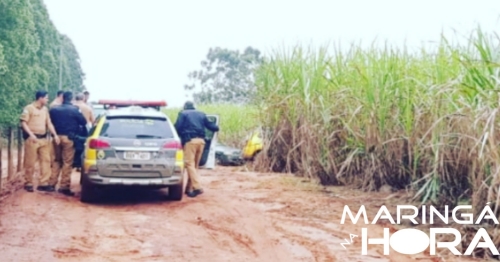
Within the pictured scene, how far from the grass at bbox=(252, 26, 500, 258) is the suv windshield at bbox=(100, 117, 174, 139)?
11.3 feet

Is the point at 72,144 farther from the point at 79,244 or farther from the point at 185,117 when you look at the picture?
the point at 79,244

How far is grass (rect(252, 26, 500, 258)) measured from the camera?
818 cm

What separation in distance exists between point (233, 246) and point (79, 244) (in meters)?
1.83

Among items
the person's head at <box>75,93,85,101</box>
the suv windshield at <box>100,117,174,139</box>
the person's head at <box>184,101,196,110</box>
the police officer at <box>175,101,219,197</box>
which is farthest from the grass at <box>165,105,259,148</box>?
the suv windshield at <box>100,117,174,139</box>

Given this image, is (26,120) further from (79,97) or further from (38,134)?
(79,97)

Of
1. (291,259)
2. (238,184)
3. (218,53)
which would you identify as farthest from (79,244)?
(218,53)

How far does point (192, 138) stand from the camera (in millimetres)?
12352

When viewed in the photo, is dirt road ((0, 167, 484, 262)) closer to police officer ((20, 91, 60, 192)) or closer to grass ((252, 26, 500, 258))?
police officer ((20, 91, 60, 192))

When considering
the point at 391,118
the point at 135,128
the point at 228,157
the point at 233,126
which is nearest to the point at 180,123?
the point at 135,128

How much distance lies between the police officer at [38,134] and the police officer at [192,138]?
2.21 metres

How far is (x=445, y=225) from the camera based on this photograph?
904 cm

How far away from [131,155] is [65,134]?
179 centimetres

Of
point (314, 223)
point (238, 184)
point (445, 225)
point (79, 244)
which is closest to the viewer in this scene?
point (79, 244)

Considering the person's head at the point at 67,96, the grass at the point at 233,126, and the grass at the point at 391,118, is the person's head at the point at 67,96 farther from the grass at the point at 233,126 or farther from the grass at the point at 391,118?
the grass at the point at 233,126
